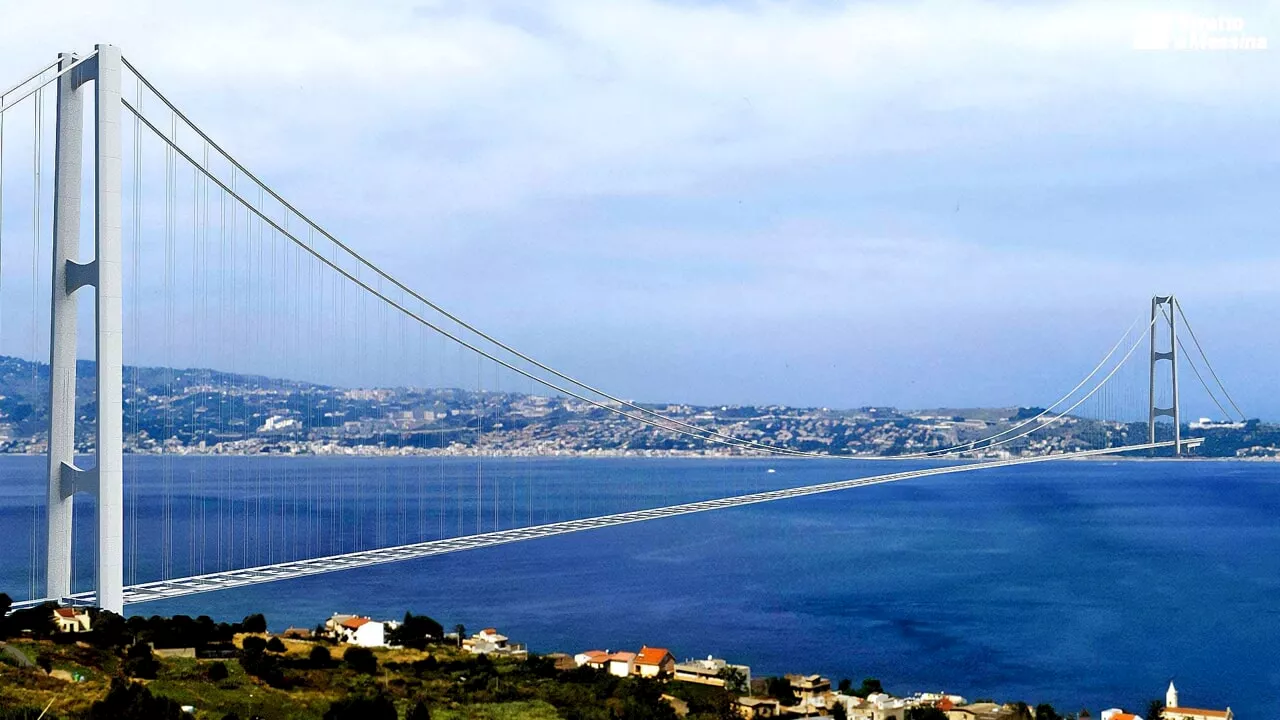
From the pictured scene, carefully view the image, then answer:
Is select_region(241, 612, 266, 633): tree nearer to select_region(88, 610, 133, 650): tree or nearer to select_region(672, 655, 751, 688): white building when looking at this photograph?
select_region(88, 610, 133, 650): tree

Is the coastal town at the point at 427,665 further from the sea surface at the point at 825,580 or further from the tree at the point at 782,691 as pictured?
the sea surface at the point at 825,580

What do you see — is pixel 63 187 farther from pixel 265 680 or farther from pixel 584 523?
pixel 584 523

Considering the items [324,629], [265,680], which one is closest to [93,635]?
[265,680]

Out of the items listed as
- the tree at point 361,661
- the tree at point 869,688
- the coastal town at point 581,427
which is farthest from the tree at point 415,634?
the coastal town at point 581,427

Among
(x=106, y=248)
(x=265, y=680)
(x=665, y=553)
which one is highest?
(x=106, y=248)

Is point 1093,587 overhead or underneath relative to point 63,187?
underneath

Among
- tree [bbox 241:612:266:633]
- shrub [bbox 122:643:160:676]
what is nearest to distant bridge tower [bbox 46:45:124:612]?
shrub [bbox 122:643:160:676]

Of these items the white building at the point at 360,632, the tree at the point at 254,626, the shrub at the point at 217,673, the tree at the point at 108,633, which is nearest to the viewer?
the tree at the point at 108,633
